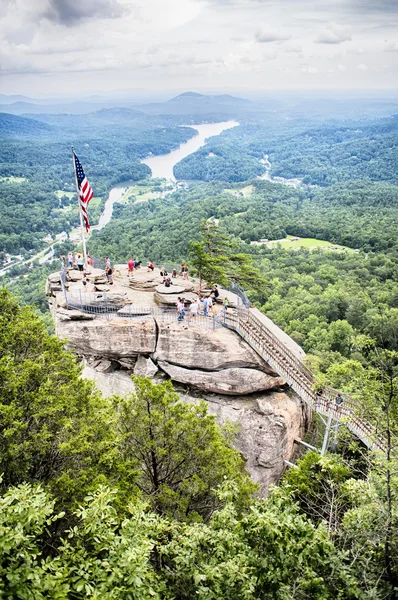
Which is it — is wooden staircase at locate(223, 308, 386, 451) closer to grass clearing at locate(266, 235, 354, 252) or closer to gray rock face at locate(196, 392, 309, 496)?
gray rock face at locate(196, 392, 309, 496)

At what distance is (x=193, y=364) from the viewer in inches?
902

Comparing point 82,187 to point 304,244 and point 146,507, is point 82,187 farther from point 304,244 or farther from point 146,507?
point 304,244

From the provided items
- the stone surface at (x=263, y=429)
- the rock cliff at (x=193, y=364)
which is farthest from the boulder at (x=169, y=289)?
the stone surface at (x=263, y=429)

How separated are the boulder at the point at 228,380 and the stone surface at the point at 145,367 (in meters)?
0.77

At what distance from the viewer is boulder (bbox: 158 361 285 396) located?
2238cm

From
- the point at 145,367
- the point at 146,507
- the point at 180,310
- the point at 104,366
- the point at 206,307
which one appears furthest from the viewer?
the point at 104,366

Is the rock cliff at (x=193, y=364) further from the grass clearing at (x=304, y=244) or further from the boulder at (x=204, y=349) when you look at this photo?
the grass clearing at (x=304, y=244)

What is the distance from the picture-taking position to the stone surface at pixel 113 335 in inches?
918

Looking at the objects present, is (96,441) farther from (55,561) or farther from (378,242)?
(378,242)

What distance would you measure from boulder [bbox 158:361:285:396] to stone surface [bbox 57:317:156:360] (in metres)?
2.05

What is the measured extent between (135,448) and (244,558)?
262 inches

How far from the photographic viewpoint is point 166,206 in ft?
502

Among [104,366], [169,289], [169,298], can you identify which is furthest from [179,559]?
[169,289]

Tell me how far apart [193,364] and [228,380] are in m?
2.03
